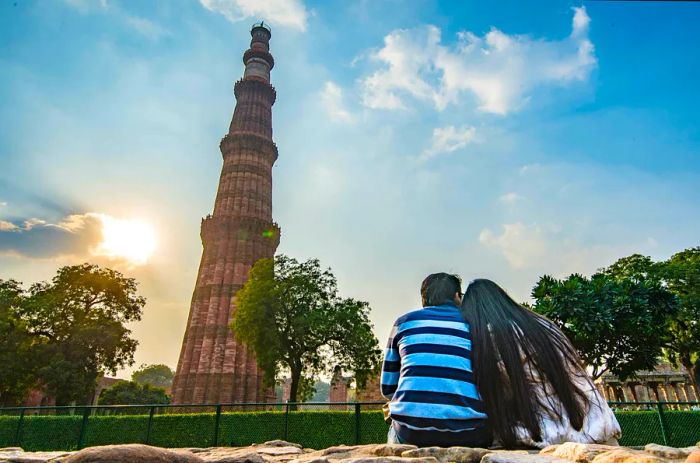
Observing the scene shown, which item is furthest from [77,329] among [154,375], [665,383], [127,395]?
[154,375]

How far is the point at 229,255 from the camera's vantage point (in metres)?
31.4

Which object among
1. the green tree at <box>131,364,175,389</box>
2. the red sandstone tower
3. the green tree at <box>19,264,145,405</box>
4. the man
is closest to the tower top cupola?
the red sandstone tower

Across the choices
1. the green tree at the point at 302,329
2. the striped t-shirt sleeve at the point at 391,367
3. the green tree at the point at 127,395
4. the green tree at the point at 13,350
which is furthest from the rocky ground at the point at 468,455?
the green tree at the point at 127,395

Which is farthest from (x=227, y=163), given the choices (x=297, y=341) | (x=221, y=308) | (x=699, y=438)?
(x=699, y=438)

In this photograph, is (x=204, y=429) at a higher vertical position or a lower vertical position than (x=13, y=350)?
lower

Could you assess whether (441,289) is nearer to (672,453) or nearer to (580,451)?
(580,451)

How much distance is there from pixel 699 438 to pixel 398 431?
437 inches

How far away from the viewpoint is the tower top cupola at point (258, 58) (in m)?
38.9

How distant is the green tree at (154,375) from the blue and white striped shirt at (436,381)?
271 ft

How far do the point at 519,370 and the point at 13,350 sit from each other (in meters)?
31.0

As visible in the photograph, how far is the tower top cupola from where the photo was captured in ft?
128

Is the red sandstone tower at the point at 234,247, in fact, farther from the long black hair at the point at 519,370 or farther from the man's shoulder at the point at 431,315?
the long black hair at the point at 519,370

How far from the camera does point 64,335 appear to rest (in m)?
26.5

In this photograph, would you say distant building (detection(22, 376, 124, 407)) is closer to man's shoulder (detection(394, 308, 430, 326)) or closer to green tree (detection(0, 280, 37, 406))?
green tree (detection(0, 280, 37, 406))
